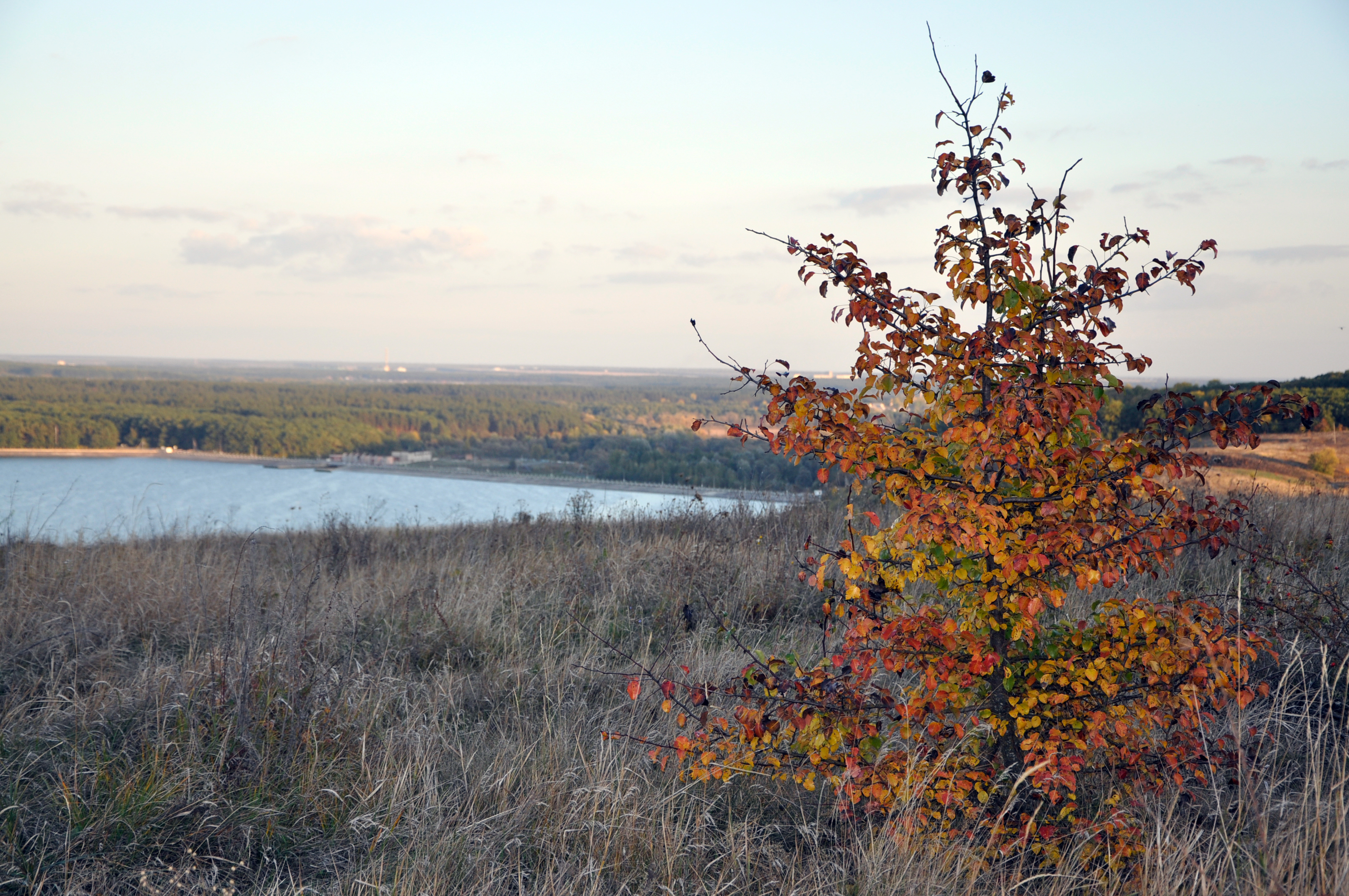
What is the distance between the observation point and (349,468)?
26.9 meters

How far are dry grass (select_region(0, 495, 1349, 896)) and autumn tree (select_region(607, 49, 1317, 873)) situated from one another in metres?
0.25

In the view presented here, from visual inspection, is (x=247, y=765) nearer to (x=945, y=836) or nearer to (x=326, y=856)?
(x=326, y=856)

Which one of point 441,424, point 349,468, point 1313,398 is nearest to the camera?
point 1313,398

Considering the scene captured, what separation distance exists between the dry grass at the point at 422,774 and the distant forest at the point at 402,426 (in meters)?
2.76

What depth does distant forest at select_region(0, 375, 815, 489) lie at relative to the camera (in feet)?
68.7

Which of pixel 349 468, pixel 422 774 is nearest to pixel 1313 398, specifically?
pixel 422 774

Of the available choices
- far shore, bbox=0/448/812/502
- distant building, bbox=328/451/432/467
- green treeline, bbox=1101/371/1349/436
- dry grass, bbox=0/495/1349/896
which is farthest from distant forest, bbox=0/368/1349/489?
dry grass, bbox=0/495/1349/896

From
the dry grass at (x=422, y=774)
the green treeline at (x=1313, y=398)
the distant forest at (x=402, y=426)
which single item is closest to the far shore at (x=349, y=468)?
the distant forest at (x=402, y=426)

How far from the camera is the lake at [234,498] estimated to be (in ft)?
31.0

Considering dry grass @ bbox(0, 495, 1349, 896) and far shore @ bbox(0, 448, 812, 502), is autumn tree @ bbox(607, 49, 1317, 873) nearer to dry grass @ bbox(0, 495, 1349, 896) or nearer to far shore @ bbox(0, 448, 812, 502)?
dry grass @ bbox(0, 495, 1349, 896)

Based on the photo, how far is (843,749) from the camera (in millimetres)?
2648

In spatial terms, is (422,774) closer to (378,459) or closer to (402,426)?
(378,459)

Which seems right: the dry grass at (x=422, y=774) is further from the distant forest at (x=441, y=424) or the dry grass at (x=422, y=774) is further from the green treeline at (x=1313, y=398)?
the green treeline at (x=1313, y=398)

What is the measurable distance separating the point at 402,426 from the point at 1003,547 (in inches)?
1533
